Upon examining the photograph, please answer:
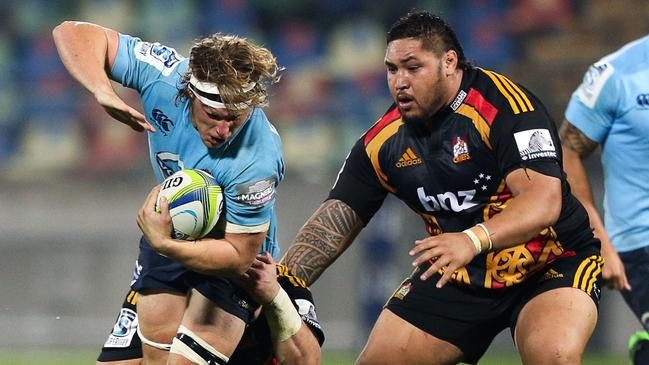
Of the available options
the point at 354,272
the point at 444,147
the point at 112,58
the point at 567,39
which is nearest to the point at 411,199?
the point at 444,147

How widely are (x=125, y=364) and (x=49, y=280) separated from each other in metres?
5.72

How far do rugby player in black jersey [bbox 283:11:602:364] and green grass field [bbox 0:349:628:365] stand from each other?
4338 mm

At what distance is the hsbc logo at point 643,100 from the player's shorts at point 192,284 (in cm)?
226

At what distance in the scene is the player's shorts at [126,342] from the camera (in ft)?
17.7

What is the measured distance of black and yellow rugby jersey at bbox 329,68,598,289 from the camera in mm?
4977

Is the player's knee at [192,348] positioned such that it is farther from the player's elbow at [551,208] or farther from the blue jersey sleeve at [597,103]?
the blue jersey sleeve at [597,103]

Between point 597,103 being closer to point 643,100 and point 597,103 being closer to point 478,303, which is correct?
point 643,100

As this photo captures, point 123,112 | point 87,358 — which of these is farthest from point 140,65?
point 87,358

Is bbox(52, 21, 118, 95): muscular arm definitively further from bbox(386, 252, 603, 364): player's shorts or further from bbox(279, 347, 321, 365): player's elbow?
bbox(386, 252, 603, 364): player's shorts

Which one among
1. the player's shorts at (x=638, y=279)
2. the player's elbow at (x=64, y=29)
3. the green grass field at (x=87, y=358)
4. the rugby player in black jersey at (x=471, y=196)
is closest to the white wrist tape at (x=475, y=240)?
the rugby player in black jersey at (x=471, y=196)

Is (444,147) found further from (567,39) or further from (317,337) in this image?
(567,39)

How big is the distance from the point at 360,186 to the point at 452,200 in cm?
53

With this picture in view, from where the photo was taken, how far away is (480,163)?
5105mm

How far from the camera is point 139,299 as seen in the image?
5.23m
